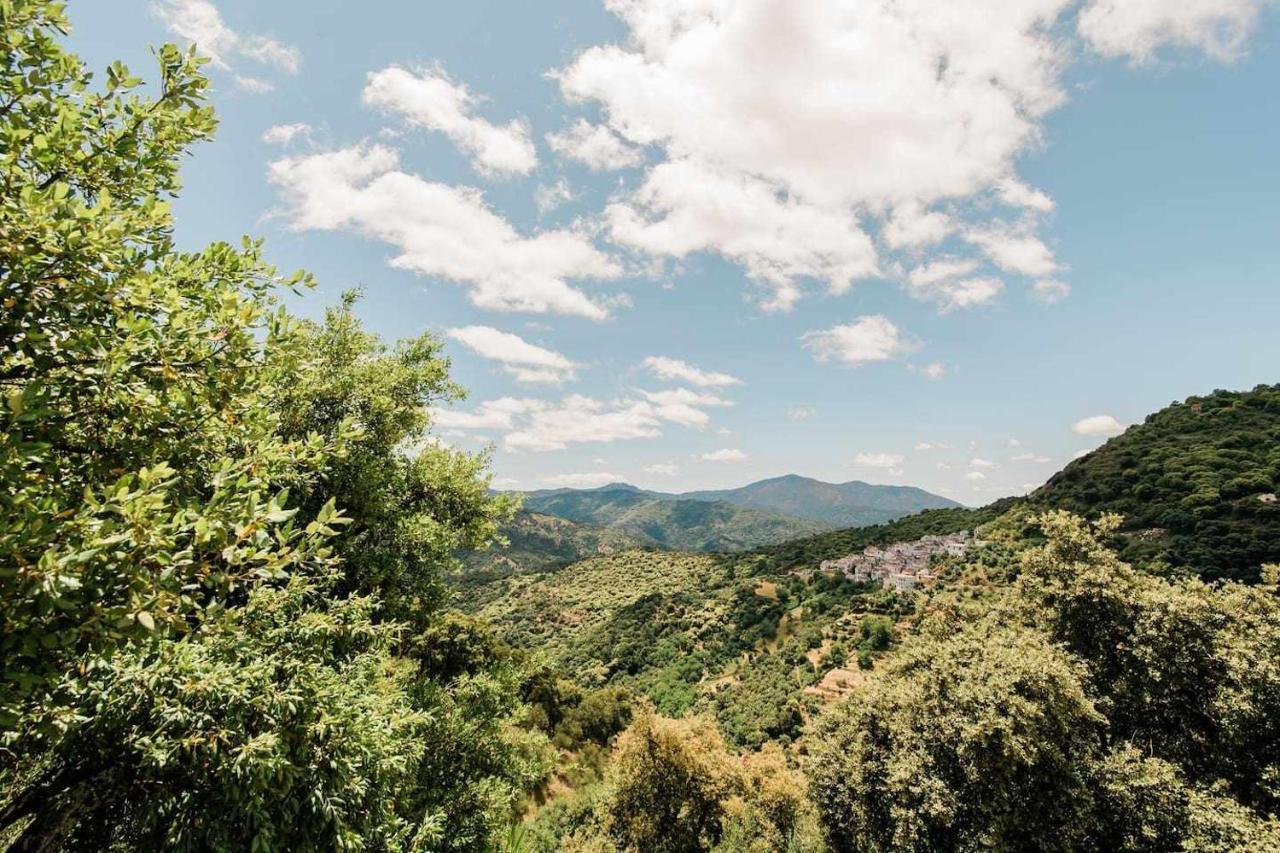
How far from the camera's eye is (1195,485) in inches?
2867

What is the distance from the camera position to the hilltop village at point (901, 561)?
104 m

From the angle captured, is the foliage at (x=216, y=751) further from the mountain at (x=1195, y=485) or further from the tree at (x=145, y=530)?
the mountain at (x=1195, y=485)

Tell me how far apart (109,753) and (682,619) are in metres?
124

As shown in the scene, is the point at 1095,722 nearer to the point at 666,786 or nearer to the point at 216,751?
the point at 666,786

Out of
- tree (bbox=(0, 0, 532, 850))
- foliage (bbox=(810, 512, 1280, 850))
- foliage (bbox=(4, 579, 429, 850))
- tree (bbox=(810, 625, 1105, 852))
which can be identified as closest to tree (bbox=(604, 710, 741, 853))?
tree (bbox=(810, 625, 1105, 852))

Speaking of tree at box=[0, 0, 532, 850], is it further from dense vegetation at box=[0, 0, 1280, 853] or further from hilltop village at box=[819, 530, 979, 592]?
hilltop village at box=[819, 530, 979, 592]

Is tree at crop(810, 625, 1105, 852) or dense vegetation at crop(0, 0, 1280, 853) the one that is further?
tree at crop(810, 625, 1105, 852)

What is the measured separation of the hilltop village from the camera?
10350 cm

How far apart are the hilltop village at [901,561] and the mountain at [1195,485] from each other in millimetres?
19457

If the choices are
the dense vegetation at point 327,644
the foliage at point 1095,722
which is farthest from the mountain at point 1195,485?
the dense vegetation at point 327,644

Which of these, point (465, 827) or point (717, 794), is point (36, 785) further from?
point (717, 794)

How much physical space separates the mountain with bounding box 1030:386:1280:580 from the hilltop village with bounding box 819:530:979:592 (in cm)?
1946

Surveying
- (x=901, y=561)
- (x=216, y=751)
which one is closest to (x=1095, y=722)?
(x=216, y=751)

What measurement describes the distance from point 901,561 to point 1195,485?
53938mm
